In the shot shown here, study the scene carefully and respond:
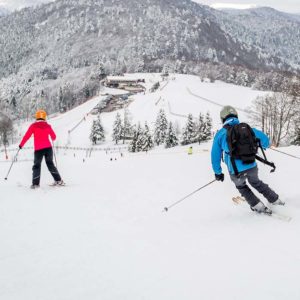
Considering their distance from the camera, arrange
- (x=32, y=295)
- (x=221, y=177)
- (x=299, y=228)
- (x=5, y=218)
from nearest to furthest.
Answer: (x=32, y=295) < (x=299, y=228) < (x=221, y=177) < (x=5, y=218)

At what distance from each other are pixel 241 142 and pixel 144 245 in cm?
233

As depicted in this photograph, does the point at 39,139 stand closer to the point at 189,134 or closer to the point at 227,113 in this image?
the point at 227,113

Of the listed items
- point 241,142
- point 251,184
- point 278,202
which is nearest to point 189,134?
point 278,202

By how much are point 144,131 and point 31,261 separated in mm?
54397

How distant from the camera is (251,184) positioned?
6082 millimetres

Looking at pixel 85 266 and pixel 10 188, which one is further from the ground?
pixel 85 266

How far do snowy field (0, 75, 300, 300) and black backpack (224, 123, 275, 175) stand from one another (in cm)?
118

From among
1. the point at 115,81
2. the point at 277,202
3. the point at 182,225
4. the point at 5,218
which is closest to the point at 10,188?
the point at 5,218

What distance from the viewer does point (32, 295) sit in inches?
149

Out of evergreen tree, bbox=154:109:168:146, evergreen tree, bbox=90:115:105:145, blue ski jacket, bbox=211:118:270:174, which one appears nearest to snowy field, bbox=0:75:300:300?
blue ski jacket, bbox=211:118:270:174

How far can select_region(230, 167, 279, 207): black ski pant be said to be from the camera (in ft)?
19.3

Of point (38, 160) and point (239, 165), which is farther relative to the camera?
point (38, 160)

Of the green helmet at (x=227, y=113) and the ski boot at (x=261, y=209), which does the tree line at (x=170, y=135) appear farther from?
the green helmet at (x=227, y=113)

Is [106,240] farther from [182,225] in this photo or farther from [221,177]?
[221,177]
